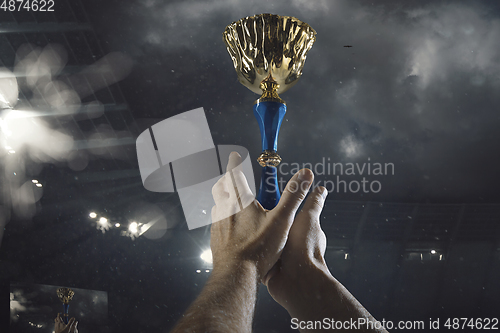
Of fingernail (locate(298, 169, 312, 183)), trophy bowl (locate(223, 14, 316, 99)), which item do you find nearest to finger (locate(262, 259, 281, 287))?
fingernail (locate(298, 169, 312, 183))

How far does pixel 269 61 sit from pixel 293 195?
304 mm

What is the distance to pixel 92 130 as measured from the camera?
3676 mm

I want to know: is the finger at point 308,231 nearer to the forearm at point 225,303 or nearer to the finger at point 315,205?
the finger at point 315,205

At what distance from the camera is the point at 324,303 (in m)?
0.48

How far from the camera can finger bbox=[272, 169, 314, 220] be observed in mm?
547

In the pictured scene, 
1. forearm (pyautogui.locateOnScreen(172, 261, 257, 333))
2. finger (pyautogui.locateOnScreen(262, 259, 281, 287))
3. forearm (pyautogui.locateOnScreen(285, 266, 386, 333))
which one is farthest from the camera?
finger (pyautogui.locateOnScreen(262, 259, 281, 287))

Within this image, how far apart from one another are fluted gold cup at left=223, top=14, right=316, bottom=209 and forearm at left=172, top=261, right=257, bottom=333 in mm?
193

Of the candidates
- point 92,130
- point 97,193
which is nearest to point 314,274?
point 92,130

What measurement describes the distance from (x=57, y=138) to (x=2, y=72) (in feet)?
3.02

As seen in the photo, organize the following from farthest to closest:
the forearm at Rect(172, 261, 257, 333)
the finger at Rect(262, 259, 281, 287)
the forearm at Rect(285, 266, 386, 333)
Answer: the finger at Rect(262, 259, 281, 287) < the forearm at Rect(285, 266, 386, 333) < the forearm at Rect(172, 261, 257, 333)

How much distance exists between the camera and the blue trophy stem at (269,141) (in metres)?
→ 0.61

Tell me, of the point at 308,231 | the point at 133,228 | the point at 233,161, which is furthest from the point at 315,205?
the point at 133,228

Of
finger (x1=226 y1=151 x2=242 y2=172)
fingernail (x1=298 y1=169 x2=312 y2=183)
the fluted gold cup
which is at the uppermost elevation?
the fluted gold cup

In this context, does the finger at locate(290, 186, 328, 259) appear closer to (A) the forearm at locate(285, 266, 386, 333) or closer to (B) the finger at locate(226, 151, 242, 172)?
(A) the forearm at locate(285, 266, 386, 333)
